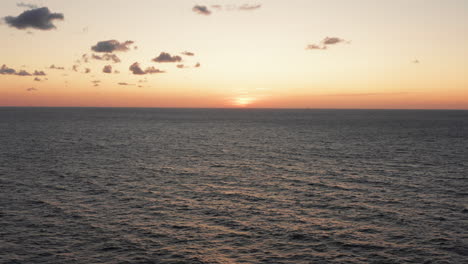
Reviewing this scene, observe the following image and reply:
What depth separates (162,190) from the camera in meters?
44.5

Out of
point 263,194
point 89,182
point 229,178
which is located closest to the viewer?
point 263,194

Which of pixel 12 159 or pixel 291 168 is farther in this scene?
pixel 12 159

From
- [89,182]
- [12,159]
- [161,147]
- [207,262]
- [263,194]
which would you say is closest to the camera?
[207,262]

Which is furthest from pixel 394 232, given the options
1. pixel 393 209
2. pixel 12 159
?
pixel 12 159

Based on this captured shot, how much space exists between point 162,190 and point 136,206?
283 inches

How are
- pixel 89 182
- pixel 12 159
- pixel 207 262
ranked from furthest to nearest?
pixel 12 159
pixel 89 182
pixel 207 262

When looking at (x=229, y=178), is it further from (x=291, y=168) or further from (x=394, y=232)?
(x=394, y=232)

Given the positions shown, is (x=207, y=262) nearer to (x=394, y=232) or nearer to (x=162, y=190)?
(x=394, y=232)

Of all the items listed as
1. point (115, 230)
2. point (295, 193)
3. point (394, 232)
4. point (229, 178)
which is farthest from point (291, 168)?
point (115, 230)

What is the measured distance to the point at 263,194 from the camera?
42844 mm

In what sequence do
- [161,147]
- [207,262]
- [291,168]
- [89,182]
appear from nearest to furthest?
[207,262]
[89,182]
[291,168]
[161,147]

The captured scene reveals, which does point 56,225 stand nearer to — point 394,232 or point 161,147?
point 394,232

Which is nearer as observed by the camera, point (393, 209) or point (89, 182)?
point (393, 209)

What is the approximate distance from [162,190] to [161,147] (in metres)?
47.1
